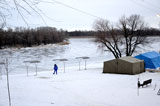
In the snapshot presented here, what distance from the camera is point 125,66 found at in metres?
18.4

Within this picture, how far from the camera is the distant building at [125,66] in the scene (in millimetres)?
18031

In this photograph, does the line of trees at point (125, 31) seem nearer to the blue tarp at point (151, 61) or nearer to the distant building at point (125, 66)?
the blue tarp at point (151, 61)

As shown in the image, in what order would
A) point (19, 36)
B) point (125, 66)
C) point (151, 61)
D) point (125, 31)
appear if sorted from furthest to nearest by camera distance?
point (125, 31)
point (151, 61)
point (125, 66)
point (19, 36)

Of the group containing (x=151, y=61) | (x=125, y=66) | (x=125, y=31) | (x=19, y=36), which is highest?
(x=125, y=31)

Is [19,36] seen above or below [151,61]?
above

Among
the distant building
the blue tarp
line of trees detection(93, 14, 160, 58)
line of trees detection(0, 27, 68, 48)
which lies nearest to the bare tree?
line of trees detection(93, 14, 160, 58)

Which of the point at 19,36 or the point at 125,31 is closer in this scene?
the point at 19,36

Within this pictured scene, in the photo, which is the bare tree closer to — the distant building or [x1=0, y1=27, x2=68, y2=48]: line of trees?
the distant building

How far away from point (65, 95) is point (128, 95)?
3.79m

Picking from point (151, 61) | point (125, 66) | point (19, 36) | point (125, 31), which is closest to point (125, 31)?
point (125, 31)

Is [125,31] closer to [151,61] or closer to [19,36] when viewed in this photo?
[151,61]

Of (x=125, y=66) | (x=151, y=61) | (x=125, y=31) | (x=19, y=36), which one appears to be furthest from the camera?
(x=125, y=31)

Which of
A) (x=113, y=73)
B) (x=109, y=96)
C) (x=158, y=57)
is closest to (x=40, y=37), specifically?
(x=109, y=96)

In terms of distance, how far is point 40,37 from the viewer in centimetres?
1148
